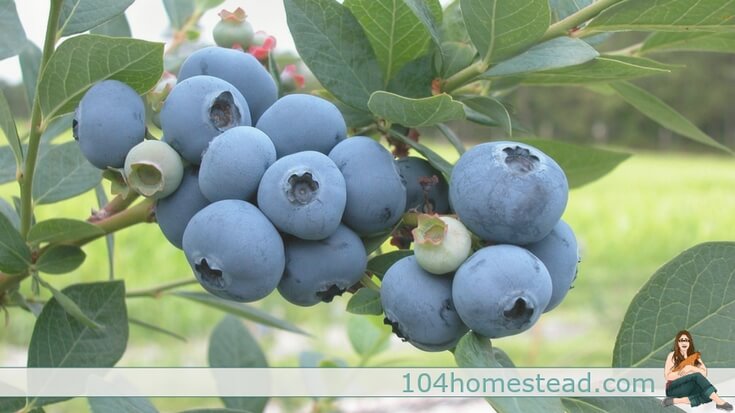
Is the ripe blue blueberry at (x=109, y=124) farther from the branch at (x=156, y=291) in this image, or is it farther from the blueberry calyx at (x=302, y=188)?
the branch at (x=156, y=291)

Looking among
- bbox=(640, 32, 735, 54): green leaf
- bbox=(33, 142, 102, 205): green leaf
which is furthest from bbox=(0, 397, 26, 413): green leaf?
bbox=(640, 32, 735, 54): green leaf

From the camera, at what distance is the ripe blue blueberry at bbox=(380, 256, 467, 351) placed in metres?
0.52

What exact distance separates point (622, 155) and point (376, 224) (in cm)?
42

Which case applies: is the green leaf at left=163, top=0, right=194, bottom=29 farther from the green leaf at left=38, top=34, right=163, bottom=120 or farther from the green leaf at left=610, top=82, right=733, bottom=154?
the green leaf at left=610, top=82, right=733, bottom=154

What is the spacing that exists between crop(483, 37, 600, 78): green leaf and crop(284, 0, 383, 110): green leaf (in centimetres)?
10

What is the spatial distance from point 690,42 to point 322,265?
0.53 metres

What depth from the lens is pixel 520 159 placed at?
1.71 feet

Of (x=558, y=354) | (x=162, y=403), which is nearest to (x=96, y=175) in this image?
(x=162, y=403)

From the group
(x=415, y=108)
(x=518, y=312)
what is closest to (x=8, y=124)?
(x=415, y=108)

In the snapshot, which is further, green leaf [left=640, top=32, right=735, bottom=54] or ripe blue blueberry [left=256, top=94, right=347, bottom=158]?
green leaf [left=640, top=32, right=735, bottom=54]

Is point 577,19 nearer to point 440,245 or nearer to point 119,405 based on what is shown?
point 440,245

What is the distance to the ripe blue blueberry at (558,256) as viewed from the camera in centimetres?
54

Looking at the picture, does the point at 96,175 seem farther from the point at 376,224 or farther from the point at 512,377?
the point at 512,377

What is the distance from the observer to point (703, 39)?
79 cm
